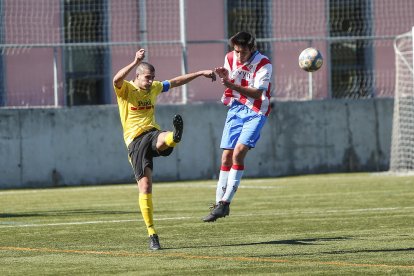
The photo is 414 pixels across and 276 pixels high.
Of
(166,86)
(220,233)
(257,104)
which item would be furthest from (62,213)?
(220,233)

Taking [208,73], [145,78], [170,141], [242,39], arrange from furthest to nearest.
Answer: [242,39] → [208,73] → [145,78] → [170,141]

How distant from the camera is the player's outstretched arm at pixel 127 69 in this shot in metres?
12.2

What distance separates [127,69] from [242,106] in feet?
8.68

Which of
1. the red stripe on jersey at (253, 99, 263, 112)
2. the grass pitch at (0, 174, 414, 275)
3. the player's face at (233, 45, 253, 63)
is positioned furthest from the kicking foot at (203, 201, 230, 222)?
the player's face at (233, 45, 253, 63)

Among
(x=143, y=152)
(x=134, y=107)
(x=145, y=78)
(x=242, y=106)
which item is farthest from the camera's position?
(x=242, y=106)

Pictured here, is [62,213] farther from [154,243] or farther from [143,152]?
[154,243]

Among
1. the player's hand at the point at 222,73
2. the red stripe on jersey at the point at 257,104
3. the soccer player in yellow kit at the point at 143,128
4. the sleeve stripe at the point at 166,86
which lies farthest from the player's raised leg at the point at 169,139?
the red stripe on jersey at the point at 257,104

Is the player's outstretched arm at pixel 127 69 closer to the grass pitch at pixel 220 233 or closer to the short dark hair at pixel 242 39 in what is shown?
the grass pitch at pixel 220 233

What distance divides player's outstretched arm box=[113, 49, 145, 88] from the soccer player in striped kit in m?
1.82

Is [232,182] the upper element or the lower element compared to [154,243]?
upper

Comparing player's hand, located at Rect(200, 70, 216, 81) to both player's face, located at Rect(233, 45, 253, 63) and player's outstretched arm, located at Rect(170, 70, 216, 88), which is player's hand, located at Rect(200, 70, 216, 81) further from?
player's face, located at Rect(233, 45, 253, 63)

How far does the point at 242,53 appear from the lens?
1442cm

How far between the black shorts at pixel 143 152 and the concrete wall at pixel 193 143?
1297 centimetres

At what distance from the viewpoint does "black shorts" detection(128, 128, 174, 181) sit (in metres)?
12.4
